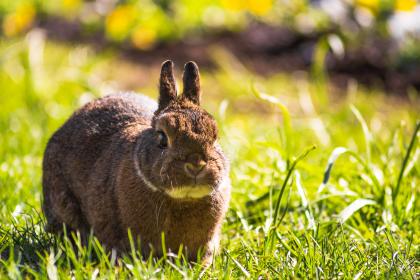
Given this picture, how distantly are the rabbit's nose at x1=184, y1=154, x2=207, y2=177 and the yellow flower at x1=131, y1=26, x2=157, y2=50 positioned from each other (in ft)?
19.2

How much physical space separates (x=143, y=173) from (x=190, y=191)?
0.36m

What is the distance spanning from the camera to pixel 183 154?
10.5ft

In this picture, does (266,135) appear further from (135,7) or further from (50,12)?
(50,12)

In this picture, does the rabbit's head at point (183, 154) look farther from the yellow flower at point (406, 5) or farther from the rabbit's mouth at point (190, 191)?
the yellow flower at point (406, 5)

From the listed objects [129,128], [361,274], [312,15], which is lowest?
[361,274]

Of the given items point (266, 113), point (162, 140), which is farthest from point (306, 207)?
point (266, 113)

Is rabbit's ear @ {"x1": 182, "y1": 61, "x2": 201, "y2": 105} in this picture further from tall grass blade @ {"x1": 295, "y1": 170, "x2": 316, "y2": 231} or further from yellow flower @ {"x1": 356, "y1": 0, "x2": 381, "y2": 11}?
yellow flower @ {"x1": 356, "y1": 0, "x2": 381, "y2": 11}

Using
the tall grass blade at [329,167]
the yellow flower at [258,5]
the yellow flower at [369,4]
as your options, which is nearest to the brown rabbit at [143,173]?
the tall grass blade at [329,167]

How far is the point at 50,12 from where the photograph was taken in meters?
11.3

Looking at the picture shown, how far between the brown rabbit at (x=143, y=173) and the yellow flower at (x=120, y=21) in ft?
14.9

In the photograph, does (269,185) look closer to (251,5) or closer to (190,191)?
(190,191)

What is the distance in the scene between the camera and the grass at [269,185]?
3197 millimetres

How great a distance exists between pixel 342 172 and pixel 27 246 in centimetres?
223

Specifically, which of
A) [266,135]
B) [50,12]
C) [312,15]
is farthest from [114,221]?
[50,12]
